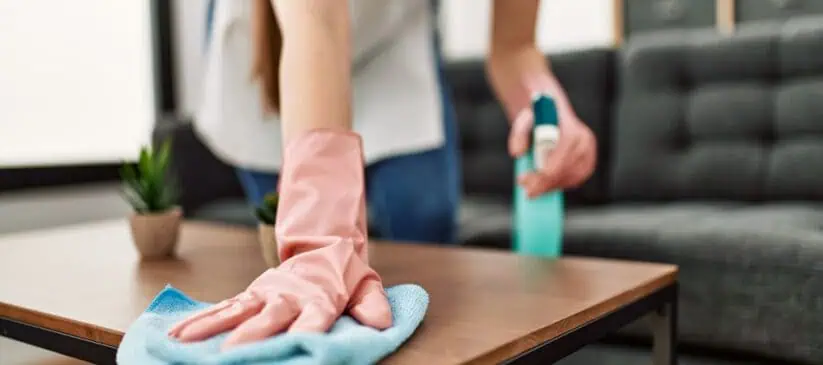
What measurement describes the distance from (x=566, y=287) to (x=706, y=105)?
3.87 ft

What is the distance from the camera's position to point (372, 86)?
4.05ft

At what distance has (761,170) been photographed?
5.81 feet

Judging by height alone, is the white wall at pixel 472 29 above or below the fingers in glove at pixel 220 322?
above

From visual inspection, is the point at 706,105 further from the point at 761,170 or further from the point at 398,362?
the point at 398,362

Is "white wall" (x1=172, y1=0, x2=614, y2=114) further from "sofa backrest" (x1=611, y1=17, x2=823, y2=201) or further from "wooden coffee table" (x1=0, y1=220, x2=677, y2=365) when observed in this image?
"wooden coffee table" (x1=0, y1=220, x2=677, y2=365)

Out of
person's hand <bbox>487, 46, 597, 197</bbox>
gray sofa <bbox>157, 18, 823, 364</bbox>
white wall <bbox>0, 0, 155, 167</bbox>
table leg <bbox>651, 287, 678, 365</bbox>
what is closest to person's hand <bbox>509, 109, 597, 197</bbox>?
person's hand <bbox>487, 46, 597, 197</bbox>

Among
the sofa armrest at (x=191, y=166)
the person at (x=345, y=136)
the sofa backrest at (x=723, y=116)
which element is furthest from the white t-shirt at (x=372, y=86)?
the sofa armrest at (x=191, y=166)

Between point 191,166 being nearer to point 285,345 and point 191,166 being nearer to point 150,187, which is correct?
point 150,187

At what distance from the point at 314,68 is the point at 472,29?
7.39 ft

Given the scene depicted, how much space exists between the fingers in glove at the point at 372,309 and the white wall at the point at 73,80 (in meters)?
1.88

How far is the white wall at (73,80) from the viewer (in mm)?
2244

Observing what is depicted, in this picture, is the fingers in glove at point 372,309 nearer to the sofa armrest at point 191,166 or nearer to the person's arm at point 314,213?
the person's arm at point 314,213

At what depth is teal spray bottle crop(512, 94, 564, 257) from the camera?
1.07 m

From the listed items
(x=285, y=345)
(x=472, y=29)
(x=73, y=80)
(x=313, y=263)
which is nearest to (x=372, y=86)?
(x=313, y=263)
